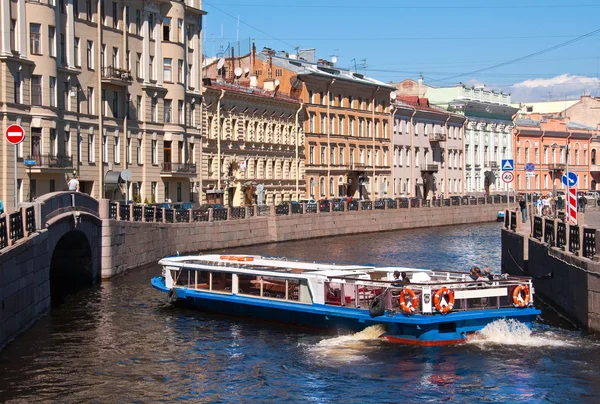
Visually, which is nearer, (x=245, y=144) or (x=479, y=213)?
(x=245, y=144)

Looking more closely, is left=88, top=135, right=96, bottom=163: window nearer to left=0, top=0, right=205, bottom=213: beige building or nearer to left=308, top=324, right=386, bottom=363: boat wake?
left=0, top=0, right=205, bottom=213: beige building

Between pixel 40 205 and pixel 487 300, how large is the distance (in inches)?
430

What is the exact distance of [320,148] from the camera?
230ft

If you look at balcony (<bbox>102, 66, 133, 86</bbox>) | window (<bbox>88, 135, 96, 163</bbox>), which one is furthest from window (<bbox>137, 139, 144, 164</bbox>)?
window (<bbox>88, 135, 96, 163</bbox>)

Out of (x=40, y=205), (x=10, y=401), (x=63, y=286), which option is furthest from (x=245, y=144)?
(x=10, y=401)

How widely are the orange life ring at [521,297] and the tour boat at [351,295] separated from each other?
2 centimetres

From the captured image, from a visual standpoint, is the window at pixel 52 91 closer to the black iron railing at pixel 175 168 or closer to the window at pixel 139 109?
the window at pixel 139 109

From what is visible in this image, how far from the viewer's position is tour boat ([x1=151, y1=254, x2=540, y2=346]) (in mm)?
20922

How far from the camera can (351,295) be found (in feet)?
75.3

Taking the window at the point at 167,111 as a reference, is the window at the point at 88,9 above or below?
above

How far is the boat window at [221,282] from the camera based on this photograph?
84.7ft

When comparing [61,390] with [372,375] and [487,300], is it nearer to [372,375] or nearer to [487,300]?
[372,375]

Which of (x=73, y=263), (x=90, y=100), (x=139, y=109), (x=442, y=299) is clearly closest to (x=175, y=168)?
(x=139, y=109)

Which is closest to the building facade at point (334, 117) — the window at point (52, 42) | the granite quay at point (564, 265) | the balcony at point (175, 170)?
the balcony at point (175, 170)
